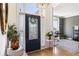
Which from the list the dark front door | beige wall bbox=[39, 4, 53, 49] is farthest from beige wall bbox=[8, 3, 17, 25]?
beige wall bbox=[39, 4, 53, 49]

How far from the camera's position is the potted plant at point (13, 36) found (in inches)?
79.3

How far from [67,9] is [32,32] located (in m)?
0.72

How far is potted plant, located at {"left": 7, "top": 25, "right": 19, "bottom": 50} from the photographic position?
2014 mm

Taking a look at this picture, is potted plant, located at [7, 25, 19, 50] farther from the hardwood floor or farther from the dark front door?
the hardwood floor

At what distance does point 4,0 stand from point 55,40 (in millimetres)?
1094

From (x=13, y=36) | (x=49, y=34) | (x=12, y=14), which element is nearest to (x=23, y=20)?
(x=12, y=14)

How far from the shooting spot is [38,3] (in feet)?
6.85

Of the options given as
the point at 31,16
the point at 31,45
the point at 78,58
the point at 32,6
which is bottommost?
the point at 78,58

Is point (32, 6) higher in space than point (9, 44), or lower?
higher

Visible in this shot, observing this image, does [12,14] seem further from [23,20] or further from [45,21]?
[45,21]

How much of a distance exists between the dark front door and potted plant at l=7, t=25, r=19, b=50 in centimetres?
17

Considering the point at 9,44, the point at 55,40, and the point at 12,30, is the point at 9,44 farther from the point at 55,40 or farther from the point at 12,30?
the point at 55,40

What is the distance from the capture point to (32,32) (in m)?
2.15

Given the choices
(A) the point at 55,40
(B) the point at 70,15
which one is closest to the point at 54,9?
(B) the point at 70,15
